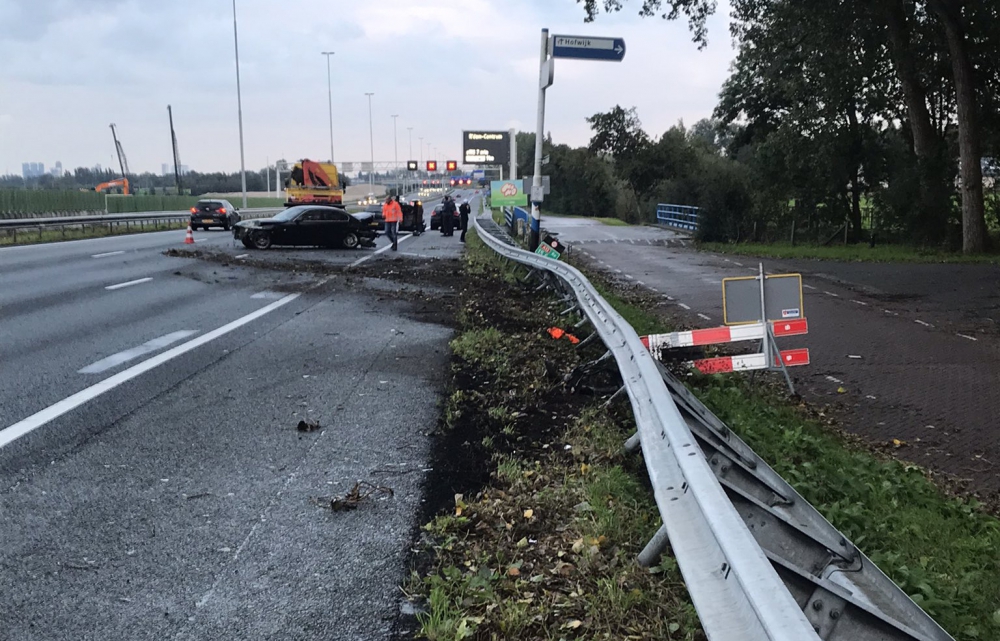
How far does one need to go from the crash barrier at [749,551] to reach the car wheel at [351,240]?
2469cm

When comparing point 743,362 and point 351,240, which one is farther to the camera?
point 351,240

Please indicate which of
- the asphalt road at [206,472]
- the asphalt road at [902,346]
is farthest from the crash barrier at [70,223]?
the asphalt road at [206,472]

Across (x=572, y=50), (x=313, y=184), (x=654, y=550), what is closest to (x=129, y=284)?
(x=572, y=50)

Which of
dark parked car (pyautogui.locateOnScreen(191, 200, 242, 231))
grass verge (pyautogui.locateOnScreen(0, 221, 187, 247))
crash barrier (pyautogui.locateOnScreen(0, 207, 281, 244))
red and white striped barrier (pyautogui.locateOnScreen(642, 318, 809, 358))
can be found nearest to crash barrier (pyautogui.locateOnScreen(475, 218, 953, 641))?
red and white striped barrier (pyautogui.locateOnScreen(642, 318, 809, 358))

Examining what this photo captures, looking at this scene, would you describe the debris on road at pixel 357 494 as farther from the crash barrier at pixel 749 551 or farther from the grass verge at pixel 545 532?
the crash barrier at pixel 749 551

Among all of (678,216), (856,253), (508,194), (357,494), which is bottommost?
(678,216)

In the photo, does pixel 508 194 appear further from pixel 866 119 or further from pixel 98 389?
pixel 98 389

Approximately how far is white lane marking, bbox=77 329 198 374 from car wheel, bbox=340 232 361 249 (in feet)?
60.2

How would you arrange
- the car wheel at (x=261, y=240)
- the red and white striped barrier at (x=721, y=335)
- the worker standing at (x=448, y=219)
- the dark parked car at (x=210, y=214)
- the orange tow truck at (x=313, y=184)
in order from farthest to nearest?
1. the orange tow truck at (x=313, y=184)
2. the worker standing at (x=448, y=219)
3. the dark parked car at (x=210, y=214)
4. the car wheel at (x=261, y=240)
5. the red and white striped barrier at (x=721, y=335)

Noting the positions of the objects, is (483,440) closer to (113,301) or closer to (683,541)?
(683,541)

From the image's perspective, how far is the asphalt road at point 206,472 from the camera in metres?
3.84

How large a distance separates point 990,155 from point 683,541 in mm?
33800

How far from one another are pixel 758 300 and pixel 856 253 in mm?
22607

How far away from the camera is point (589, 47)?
1903 centimetres
